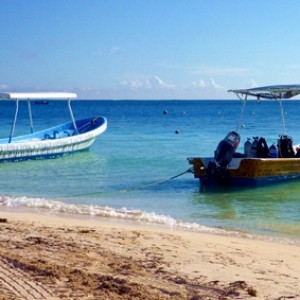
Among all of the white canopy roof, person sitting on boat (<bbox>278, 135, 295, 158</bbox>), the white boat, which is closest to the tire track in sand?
person sitting on boat (<bbox>278, 135, 295, 158</bbox>)

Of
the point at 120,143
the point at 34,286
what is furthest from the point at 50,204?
the point at 120,143

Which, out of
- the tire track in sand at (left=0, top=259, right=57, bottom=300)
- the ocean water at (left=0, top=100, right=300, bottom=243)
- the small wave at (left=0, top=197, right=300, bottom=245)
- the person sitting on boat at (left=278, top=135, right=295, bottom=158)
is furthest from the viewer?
the person sitting on boat at (left=278, top=135, right=295, bottom=158)

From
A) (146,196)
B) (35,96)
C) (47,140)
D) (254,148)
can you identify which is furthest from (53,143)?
(146,196)

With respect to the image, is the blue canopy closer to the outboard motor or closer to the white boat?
the outboard motor

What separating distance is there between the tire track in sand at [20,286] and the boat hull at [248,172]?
9.02 metres

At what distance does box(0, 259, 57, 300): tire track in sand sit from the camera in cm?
515

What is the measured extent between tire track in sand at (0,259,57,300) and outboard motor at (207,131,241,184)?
29.2 feet

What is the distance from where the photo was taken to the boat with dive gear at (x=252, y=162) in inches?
570

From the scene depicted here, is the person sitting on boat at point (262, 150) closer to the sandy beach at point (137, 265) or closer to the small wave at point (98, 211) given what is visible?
the small wave at point (98, 211)

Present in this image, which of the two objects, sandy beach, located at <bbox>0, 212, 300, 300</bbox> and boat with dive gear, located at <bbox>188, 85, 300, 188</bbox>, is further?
boat with dive gear, located at <bbox>188, 85, 300, 188</bbox>

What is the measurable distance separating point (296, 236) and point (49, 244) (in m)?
3.87

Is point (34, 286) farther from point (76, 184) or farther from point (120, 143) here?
point (120, 143)

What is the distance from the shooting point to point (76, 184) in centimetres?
1555

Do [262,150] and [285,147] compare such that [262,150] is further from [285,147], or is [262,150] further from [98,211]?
[98,211]
